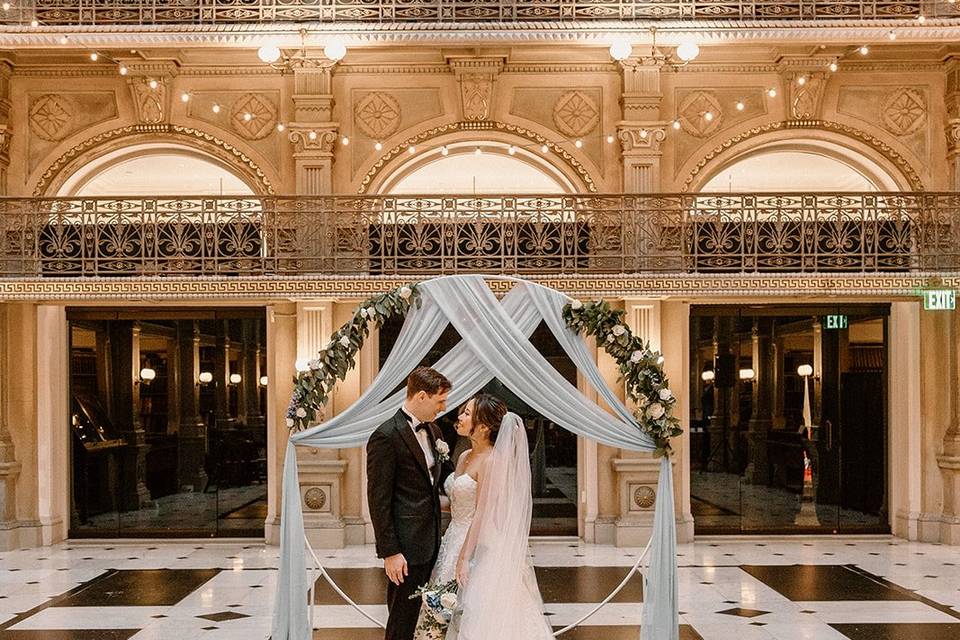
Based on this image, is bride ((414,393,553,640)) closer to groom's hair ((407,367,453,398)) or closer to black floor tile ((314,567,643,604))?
groom's hair ((407,367,453,398))

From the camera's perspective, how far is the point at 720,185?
47.1 feet

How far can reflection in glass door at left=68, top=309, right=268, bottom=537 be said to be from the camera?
13477mm

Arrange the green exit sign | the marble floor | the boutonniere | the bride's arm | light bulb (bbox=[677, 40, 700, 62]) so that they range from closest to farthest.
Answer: the boutonniere, the bride's arm, the marble floor, light bulb (bbox=[677, 40, 700, 62]), the green exit sign

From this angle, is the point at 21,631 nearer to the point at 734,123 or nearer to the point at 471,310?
the point at 471,310

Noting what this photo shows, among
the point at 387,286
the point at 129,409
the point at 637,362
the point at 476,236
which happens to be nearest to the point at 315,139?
the point at 387,286

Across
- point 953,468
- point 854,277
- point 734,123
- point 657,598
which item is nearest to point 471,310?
point 657,598

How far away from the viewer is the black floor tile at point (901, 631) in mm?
7922

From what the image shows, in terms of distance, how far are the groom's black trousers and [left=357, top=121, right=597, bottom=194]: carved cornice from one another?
803 cm

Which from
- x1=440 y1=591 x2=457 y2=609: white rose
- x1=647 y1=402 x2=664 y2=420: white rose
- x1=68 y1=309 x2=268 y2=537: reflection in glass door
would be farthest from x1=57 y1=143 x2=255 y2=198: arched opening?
x1=440 y1=591 x2=457 y2=609: white rose

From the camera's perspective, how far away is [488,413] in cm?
610

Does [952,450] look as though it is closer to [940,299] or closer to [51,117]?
[940,299]

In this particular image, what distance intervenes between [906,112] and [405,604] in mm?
10331

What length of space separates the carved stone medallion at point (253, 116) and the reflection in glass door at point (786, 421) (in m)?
6.02

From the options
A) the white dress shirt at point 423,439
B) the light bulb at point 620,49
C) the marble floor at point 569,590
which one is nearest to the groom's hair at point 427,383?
Result: the white dress shirt at point 423,439
